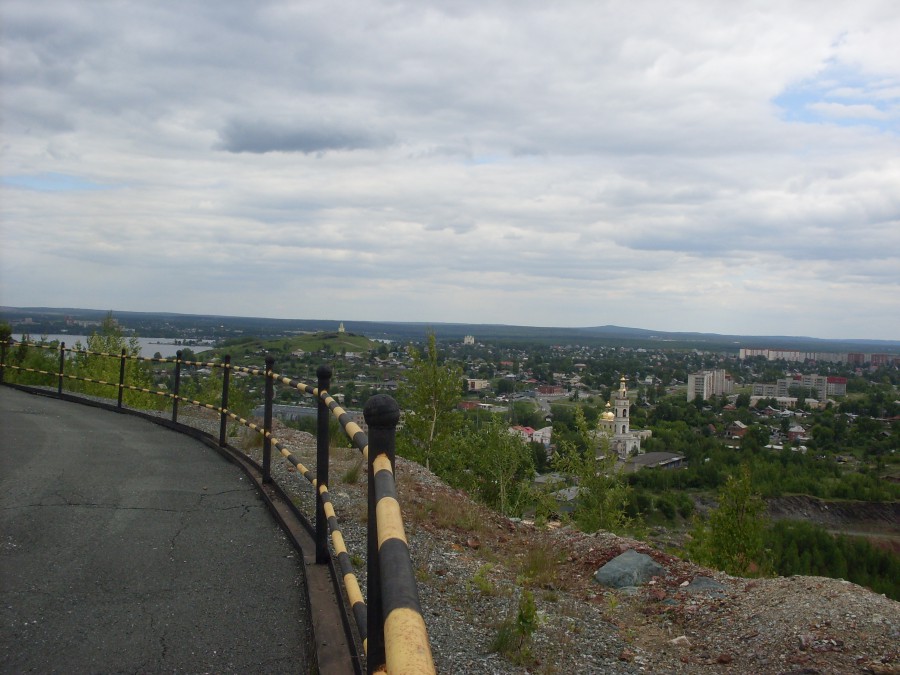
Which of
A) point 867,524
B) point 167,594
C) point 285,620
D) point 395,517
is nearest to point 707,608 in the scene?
point 285,620

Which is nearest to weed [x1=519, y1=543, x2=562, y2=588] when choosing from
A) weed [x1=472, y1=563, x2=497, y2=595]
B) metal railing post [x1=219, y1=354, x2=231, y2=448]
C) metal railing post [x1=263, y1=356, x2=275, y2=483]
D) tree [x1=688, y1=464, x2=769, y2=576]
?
weed [x1=472, y1=563, x2=497, y2=595]

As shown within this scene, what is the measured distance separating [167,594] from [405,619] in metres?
4.01

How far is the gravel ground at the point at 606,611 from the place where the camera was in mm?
5652

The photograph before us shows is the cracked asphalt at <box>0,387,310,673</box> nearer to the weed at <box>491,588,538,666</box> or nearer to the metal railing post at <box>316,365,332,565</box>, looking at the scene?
the metal railing post at <box>316,365,332,565</box>

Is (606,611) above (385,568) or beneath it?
beneath

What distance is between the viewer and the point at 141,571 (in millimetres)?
5355

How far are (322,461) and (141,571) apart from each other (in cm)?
151

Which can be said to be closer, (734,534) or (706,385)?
(734,534)

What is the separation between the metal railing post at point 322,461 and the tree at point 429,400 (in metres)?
23.4

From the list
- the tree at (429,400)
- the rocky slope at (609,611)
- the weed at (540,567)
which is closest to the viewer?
the rocky slope at (609,611)

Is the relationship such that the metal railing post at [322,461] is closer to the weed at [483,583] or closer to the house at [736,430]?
the weed at [483,583]

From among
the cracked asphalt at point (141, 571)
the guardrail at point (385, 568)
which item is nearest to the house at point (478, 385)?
the cracked asphalt at point (141, 571)

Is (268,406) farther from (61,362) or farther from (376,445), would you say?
(61,362)

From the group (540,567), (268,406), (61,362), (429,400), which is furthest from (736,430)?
(268,406)
